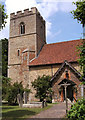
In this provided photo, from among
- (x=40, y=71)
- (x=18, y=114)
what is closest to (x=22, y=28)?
(x=40, y=71)

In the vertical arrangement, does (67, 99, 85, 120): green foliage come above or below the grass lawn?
above

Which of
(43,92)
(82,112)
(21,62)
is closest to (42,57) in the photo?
(21,62)

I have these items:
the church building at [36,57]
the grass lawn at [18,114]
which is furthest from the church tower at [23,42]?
the grass lawn at [18,114]

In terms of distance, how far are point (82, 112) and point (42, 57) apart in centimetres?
1936

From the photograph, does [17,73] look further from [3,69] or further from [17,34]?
[3,69]

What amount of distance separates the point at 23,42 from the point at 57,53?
7213 millimetres

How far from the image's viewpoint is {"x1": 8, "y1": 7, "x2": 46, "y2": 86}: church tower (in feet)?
78.4

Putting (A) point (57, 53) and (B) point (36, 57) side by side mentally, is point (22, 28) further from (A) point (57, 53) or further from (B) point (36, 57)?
(A) point (57, 53)

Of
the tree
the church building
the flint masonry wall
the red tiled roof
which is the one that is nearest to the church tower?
the church building

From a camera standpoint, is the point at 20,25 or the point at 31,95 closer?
the point at 31,95

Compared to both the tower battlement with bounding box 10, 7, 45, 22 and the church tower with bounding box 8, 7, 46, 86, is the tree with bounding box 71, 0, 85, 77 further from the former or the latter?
the tower battlement with bounding box 10, 7, 45, 22

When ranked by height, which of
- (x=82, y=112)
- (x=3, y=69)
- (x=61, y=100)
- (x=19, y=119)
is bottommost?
(x=61, y=100)

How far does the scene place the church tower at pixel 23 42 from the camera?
23903 millimetres

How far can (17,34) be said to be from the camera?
87.4 ft
